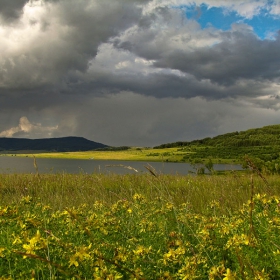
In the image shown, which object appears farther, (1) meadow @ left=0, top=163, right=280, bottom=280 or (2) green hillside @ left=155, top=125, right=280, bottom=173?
(2) green hillside @ left=155, top=125, right=280, bottom=173

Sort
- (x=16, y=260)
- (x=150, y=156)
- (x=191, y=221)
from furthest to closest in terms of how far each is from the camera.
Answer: (x=150, y=156)
(x=191, y=221)
(x=16, y=260)

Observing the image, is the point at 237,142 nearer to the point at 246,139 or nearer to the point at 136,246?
the point at 246,139

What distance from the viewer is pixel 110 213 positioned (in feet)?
12.4

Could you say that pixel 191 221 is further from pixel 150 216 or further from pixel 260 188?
pixel 260 188

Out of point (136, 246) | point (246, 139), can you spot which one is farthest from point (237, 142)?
point (136, 246)

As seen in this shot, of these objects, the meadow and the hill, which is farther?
the hill

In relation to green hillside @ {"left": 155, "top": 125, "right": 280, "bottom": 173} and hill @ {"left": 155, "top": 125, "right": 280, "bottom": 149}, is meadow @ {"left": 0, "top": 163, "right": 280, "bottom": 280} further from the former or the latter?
hill @ {"left": 155, "top": 125, "right": 280, "bottom": 149}

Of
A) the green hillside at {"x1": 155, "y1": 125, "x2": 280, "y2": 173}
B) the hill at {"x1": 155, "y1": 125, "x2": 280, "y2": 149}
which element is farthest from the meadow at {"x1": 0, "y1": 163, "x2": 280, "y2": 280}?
the hill at {"x1": 155, "y1": 125, "x2": 280, "y2": 149}

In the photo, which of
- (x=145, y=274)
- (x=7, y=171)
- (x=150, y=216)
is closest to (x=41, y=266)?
(x=145, y=274)

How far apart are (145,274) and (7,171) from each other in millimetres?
15171

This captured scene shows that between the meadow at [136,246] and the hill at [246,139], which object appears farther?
the hill at [246,139]

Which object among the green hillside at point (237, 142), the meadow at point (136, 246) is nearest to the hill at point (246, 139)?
the green hillside at point (237, 142)

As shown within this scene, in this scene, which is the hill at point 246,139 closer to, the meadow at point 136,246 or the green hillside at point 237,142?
the green hillside at point 237,142

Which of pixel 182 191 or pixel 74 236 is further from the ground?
pixel 74 236
